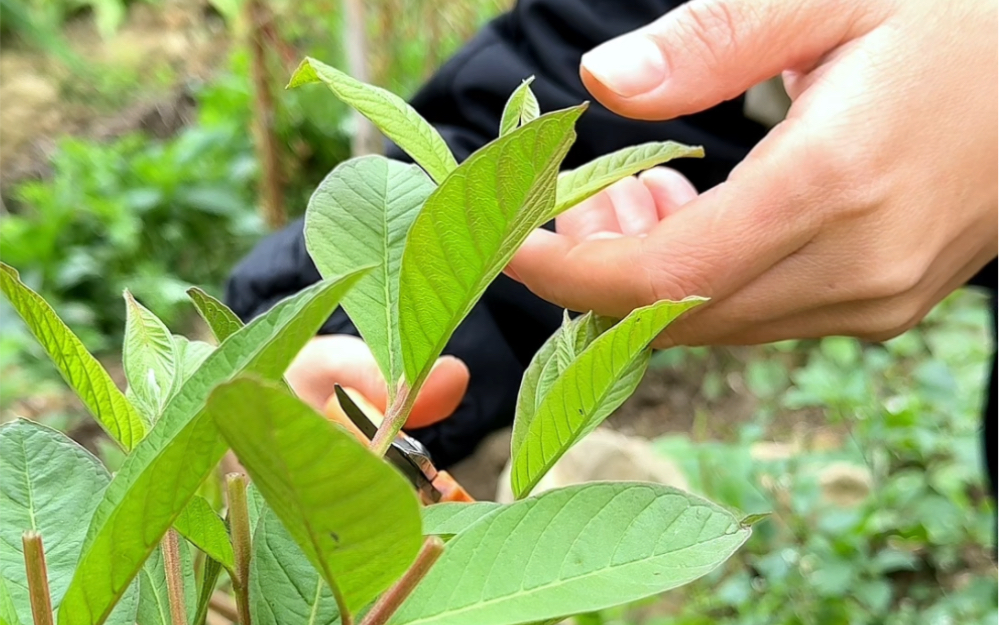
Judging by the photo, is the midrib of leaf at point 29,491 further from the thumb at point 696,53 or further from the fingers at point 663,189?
the fingers at point 663,189

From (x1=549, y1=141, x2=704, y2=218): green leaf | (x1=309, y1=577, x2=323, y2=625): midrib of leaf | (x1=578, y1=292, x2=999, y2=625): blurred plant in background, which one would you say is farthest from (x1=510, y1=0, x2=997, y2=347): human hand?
(x1=578, y1=292, x2=999, y2=625): blurred plant in background

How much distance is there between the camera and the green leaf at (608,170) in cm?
28

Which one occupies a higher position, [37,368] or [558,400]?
[558,400]

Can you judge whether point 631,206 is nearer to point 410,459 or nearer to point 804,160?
point 804,160

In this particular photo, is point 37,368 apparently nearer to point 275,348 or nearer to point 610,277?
point 610,277

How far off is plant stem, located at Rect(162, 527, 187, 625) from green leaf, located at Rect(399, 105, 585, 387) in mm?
71

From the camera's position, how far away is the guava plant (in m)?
0.16

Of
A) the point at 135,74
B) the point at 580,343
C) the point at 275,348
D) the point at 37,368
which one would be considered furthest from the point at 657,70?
the point at 135,74

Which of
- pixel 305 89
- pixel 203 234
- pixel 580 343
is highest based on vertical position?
pixel 580 343

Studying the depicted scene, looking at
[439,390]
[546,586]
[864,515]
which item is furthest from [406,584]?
[864,515]

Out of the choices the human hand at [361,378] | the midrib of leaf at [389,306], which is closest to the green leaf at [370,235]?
the midrib of leaf at [389,306]

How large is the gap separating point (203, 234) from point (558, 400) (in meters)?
2.04

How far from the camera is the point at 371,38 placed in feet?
6.74

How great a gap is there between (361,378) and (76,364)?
0.95 feet
